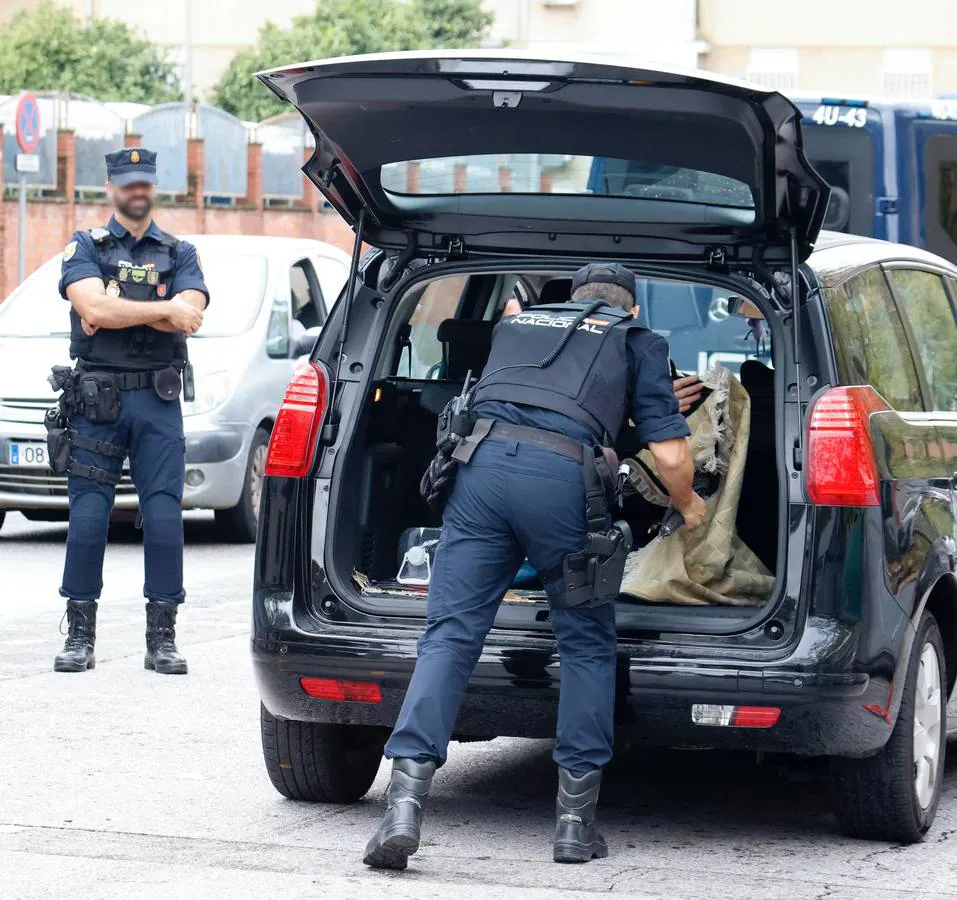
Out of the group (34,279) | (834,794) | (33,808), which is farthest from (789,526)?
(34,279)

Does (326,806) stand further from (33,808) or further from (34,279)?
(34,279)

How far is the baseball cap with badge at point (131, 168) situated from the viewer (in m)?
7.96

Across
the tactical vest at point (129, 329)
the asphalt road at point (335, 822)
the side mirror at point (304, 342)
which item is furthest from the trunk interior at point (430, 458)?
the side mirror at point (304, 342)

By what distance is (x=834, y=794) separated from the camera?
5.43m

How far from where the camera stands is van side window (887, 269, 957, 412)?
6.05m

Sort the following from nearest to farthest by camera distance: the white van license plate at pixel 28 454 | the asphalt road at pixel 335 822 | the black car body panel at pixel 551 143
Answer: the asphalt road at pixel 335 822, the black car body panel at pixel 551 143, the white van license plate at pixel 28 454

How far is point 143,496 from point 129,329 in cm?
65

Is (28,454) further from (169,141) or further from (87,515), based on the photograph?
(169,141)

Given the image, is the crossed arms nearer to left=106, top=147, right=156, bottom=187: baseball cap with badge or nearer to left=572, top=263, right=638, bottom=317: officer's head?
left=106, top=147, right=156, bottom=187: baseball cap with badge

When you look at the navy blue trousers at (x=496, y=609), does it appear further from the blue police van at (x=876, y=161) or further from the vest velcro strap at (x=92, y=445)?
the blue police van at (x=876, y=161)

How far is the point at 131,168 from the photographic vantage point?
796cm

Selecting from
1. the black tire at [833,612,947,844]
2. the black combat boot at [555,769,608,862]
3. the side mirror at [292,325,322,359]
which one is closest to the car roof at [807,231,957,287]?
the black tire at [833,612,947,844]

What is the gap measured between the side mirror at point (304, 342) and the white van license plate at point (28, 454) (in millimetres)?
1559

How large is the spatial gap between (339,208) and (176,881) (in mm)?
1928
